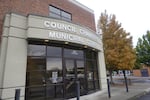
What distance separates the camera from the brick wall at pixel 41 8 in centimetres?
941

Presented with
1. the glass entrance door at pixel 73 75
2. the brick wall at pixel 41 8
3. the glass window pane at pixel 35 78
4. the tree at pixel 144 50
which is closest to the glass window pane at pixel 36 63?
the glass window pane at pixel 35 78

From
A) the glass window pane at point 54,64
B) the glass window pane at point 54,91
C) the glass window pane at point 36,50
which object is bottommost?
the glass window pane at point 54,91

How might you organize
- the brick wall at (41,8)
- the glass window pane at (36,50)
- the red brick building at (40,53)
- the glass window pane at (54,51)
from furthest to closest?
the glass window pane at (54,51) → the brick wall at (41,8) → the glass window pane at (36,50) → the red brick building at (40,53)

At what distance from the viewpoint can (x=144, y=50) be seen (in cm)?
3450

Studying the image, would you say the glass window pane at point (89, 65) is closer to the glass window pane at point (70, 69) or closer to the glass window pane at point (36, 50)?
the glass window pane at point (70, 69)

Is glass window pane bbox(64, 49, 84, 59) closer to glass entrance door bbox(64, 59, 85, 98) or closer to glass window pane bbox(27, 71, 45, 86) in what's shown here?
glass entrance door bbox(64, 59, 85, 98)

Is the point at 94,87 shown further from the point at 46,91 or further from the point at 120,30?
the point at 120,30

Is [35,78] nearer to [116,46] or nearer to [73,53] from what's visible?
[73,53]

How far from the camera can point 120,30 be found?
20.4 metres

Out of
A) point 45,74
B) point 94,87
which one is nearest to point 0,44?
point 45,74

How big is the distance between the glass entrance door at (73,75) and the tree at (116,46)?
27.5ft

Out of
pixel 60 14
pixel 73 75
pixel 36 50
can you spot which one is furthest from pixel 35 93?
pixel 60 14

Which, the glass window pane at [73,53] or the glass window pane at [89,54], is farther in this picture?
the glass window pane at [89,54]

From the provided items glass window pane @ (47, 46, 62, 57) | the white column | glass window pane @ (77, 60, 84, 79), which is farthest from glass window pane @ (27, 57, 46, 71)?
the white column
